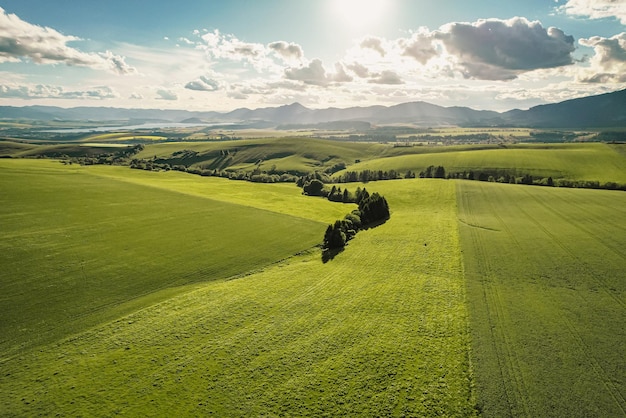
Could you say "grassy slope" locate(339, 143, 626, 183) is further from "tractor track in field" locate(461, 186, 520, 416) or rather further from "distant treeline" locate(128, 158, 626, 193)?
"tractor track in field" locate(461, 186, 520, 416)

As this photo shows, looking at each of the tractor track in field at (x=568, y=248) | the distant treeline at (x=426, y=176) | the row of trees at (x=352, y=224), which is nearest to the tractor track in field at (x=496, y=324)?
the tractor track in field at (x=568, y=248)

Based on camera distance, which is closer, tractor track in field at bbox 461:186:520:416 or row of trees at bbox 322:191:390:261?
tractor track in field at bbox 461:186:520:416

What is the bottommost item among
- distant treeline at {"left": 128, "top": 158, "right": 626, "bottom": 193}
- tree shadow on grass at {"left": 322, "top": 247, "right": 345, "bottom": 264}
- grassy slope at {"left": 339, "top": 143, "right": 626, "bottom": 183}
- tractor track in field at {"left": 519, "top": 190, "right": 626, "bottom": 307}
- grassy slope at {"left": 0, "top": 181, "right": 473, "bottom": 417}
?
grassy slope at {"left": 0, "top": 181, "right": 473, "bottom": 417}

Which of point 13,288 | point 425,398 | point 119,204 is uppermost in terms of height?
point 119,204

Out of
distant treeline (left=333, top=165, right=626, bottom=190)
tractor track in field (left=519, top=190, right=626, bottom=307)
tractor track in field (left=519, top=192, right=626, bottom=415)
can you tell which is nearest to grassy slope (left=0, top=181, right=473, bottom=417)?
tractor track in field (left=519, top=192, right=626, bottom=415)

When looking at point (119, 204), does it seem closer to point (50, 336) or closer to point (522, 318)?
point (50, 336)

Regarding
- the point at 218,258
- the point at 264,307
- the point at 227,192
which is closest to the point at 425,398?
the point at 264,307

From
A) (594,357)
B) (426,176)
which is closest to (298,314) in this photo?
Answer: (594,357)
